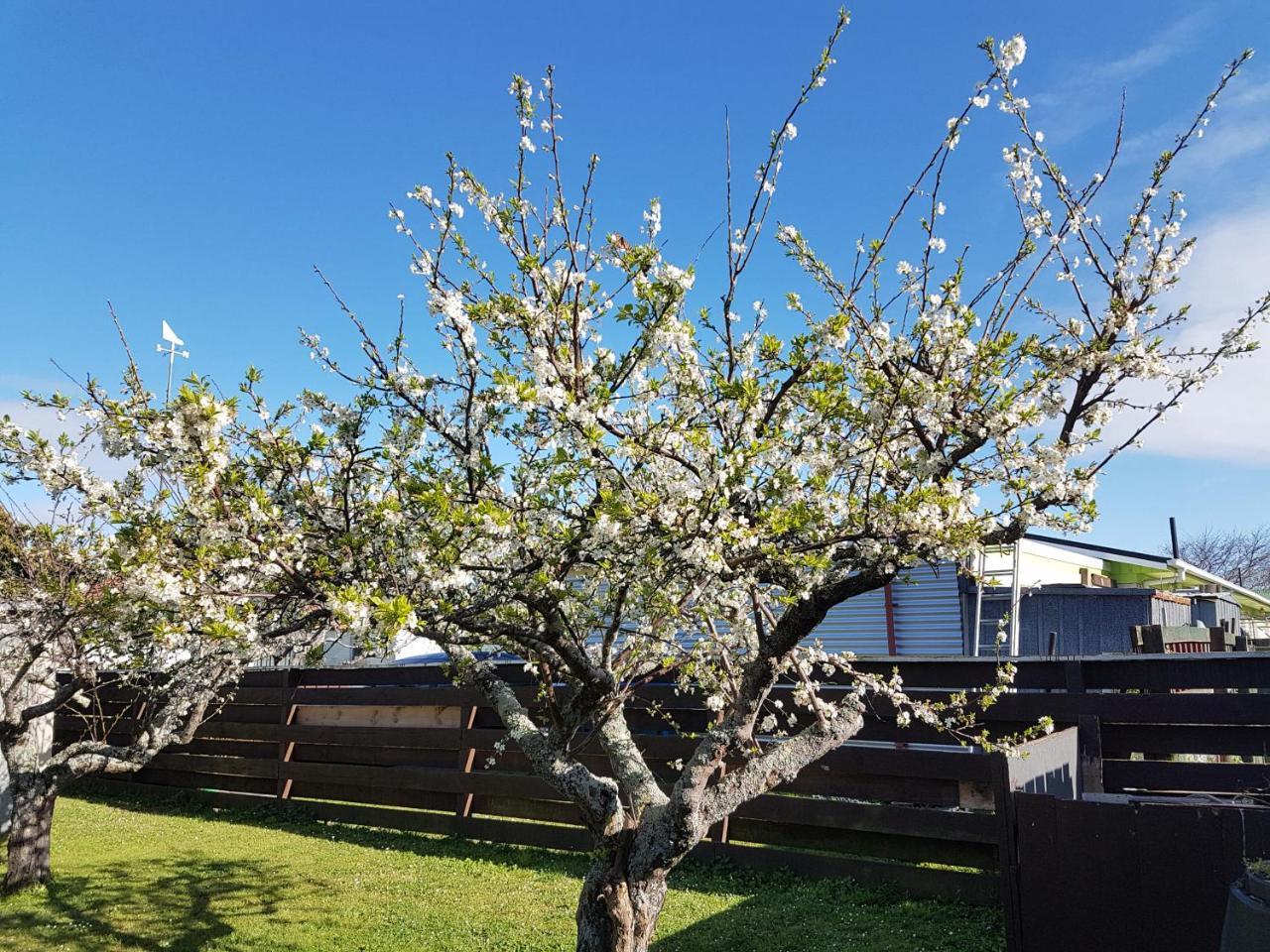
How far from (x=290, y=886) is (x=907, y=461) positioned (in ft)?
18.4

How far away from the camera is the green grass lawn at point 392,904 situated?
5203 millimetres

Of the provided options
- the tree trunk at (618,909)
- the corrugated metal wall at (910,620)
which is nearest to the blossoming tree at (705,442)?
the tree trunk at (618,909)

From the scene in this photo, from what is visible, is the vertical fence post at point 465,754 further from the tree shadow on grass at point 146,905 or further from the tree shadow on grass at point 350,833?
the tree shadow on grass at point 146,905

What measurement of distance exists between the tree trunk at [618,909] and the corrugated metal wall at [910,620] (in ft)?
27.3

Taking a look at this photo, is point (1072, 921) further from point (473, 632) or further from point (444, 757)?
point (444, 757)

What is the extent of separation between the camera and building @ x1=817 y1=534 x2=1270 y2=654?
1201 centimetres

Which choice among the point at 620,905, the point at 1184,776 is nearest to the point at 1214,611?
the point at 1184,776

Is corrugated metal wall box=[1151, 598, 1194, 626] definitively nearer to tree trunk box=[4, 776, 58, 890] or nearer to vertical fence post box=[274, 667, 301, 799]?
vertical fence post box=[274, 667, 301, 799]

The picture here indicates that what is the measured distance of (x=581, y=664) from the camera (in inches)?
156

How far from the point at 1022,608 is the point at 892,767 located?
852 centimetres

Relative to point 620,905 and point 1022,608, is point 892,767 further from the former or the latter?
point 1022,608

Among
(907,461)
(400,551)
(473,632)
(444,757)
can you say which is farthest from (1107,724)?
(444,757)

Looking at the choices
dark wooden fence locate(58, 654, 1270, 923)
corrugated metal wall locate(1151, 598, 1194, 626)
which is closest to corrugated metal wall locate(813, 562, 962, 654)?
corrugated metal wall locate(1151, 598, 1194, 626)

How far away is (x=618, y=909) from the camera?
391 cm
